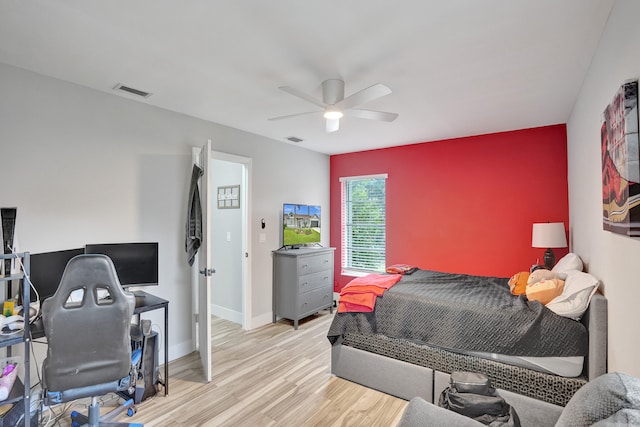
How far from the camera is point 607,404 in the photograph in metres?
0.96

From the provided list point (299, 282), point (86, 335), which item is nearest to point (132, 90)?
point (86, 335)

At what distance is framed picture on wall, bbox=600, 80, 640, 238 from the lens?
1.25 meters

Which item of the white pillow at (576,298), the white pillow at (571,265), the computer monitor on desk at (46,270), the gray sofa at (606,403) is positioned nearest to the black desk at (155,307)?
the computer monitor on desk at (46,270)

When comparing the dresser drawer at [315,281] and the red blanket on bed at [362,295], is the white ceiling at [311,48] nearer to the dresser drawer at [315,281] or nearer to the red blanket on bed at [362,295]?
the red blanket on bed at [362,295]

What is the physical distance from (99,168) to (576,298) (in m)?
3.84

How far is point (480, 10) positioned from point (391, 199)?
341 centimetres

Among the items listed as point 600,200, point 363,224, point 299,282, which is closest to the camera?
point 600,200

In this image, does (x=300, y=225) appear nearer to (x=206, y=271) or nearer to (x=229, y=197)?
(x=229, y=197)

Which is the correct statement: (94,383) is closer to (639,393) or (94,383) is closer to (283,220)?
(639,393)

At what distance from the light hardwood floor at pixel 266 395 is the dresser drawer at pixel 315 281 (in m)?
0.84

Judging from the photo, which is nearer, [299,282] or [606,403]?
[606,403]

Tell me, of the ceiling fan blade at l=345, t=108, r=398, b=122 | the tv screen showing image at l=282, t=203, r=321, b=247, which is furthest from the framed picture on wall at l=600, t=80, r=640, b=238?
the tv screen showing image at l=282, t=203, r=321, b=247

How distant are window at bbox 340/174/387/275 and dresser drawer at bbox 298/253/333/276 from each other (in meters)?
0.76

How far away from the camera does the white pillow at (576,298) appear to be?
2.01m
